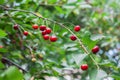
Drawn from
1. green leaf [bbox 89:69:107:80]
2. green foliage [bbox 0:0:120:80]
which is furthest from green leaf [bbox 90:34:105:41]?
green leaf [bbox 89:69:107:80]

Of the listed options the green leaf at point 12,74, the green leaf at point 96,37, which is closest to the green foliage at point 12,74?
the green leaf at point 12,74

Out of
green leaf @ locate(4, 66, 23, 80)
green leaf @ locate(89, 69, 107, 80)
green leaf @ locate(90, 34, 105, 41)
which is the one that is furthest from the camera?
green leaf @ locate(90, 34, 105, 41)

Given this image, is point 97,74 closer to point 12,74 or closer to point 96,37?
point 96,37

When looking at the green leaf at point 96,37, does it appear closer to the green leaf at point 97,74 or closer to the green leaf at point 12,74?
the green leaf at point 97,74

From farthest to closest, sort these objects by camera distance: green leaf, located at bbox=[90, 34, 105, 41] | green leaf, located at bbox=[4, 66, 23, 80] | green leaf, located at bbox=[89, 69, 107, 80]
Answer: green leaf, located at bbox=[90, 34, 105, 41] < green leaf, located at bbox=[89, 69, 107, 80] < green leaf, located at bbox=[4, 66, 23, 80]

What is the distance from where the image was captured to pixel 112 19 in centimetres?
276

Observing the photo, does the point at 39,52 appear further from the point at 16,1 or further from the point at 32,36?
the point at 16,1

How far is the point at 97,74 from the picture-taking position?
0.90 metres

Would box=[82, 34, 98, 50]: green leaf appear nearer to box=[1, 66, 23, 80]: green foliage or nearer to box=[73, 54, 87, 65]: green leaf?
box=[73, 54, 87, 65]: green leaf

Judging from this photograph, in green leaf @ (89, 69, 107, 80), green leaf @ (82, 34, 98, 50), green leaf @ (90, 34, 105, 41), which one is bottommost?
green leaf @ (89, 69, 107, 80)

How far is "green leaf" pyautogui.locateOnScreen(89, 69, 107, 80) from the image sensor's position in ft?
2.92

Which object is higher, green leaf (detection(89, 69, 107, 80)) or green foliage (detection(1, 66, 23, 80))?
green leaf (detection(89, 69, 107, 80))

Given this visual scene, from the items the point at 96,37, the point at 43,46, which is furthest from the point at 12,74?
the point at 43,46

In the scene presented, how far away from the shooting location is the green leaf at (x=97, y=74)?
89cm
